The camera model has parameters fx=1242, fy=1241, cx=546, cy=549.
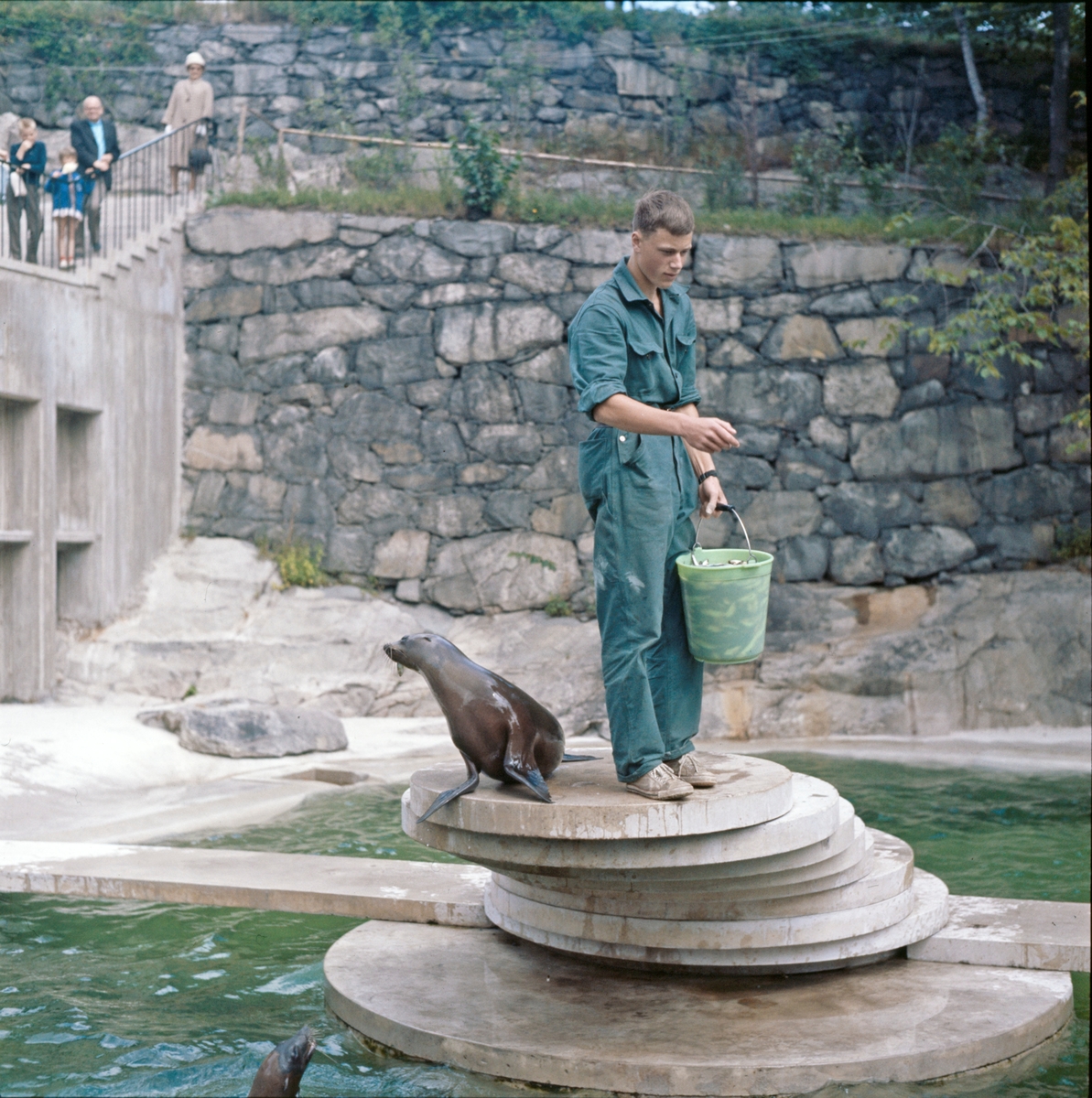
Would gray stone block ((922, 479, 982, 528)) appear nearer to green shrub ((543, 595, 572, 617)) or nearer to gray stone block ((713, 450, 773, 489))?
gray stone block ((713, 450, 773, 489))

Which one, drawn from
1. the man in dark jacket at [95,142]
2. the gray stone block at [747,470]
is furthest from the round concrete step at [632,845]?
the man in dark jacket at [95,142]

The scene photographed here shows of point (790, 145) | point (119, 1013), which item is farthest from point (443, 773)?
point (790, 145)

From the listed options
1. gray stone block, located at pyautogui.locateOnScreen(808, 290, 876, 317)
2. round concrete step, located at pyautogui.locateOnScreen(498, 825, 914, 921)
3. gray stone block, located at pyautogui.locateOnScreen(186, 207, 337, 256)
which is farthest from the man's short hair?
gray stone block, located at pyautogui.locateOnScreen(186, 207, 337, 256)

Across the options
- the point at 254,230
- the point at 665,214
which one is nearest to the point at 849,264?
the point at 254,230

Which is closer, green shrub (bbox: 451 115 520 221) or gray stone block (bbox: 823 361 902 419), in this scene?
gray stone block (bbox: 823 361 902 419)

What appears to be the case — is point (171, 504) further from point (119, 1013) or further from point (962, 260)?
point (119, 1013)

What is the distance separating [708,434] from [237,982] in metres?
2.39

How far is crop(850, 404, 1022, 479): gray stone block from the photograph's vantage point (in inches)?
419

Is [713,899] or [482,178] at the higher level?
[482,178]

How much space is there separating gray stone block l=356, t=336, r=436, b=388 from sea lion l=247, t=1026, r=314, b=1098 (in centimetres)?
877

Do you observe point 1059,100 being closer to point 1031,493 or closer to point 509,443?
point 1031,493

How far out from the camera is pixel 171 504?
11.5 metres

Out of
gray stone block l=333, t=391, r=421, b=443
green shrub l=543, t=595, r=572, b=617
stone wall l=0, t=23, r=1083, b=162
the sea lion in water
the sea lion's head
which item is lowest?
green shrub l=543, t=595, r=572, b=617

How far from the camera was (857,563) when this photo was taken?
1062cm
